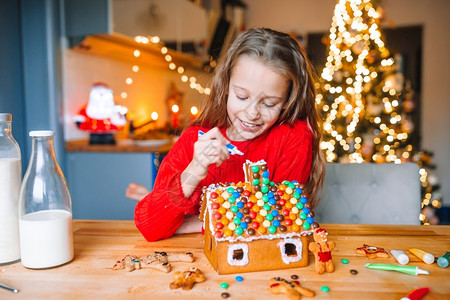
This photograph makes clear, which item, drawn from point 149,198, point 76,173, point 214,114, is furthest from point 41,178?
point 76,173

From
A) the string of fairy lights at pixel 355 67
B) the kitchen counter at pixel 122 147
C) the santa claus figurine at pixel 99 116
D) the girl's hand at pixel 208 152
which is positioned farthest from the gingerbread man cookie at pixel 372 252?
the string of fairy lights at pixel 355 67

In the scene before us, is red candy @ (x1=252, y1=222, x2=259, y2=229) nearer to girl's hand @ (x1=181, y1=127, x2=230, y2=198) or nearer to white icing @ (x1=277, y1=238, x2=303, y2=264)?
white icing @ (x1=277, y1=238, x2=303, y2=264)

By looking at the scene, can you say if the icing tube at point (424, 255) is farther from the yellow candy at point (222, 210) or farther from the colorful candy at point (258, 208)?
the yellow candy at point (222, 210)

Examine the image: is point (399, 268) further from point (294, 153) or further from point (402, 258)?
point (294, 153)

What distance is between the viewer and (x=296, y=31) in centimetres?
473

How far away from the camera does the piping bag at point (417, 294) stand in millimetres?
642

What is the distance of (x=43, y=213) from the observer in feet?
2.61

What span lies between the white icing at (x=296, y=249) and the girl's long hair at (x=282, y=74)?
38cm

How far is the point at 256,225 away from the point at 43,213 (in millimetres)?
426

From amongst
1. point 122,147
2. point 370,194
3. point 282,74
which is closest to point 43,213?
point 282,74

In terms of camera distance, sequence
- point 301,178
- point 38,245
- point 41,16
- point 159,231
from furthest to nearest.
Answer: point 41,16 < point 301,178 < point 159,231 < point 38,245

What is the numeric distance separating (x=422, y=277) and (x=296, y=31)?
14.3 ft

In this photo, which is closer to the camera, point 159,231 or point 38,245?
point 38,245

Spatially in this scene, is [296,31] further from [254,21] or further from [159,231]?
[159,231]
